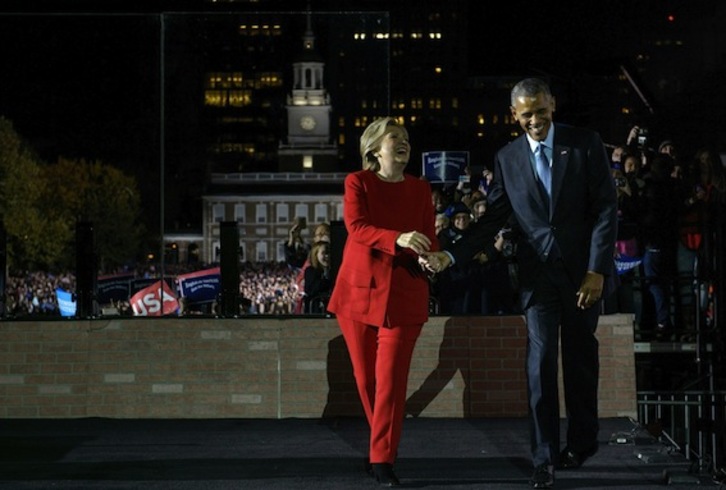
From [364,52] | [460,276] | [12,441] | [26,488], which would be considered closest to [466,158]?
[460,276]

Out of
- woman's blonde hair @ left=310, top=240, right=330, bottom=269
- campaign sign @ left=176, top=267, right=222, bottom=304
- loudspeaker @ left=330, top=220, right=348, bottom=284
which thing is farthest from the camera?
campaign sign @ left=176, top=267, right=222, bottom=304

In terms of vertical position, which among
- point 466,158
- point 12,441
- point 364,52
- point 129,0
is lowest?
point 12,441

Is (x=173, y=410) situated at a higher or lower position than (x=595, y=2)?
lower

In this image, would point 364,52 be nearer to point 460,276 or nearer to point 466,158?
point 466,158

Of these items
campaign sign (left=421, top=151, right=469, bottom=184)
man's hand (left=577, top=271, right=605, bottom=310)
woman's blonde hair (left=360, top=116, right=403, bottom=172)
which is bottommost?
man's hand (left=577, top=271, right=605, bottom=310)

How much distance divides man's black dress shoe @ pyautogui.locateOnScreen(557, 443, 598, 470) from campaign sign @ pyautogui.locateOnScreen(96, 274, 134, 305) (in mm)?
5814

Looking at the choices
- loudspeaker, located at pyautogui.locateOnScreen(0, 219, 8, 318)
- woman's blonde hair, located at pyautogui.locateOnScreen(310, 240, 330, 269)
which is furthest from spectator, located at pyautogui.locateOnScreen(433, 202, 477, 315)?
A: loudspeaker, located at pyautogui.locateOnScreen(0, 219, 8, 318)

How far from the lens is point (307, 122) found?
295ft

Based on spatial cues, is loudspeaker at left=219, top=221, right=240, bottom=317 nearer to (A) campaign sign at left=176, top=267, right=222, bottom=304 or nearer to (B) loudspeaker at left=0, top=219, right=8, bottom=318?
(A) campaign sign at left=176, top=267, right=222, bottom=304

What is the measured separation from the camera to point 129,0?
36.2m

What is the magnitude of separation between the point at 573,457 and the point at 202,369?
3415mm

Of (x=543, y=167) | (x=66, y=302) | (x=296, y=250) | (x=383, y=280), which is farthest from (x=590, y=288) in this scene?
(x=66, y=302)

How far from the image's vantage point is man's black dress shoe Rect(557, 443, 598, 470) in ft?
24.1

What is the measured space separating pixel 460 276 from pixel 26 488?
6.15m
